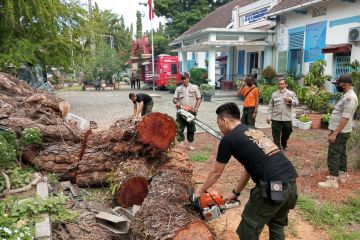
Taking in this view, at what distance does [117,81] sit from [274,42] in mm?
17294

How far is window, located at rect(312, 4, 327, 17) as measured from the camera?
42.9 feet

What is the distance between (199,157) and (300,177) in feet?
7.10

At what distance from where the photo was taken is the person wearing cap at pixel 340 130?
189 inches

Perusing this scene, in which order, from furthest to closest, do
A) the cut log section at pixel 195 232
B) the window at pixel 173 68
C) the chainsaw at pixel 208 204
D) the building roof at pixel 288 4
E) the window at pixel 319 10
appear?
the window at pixel 173 68 < the building roof at pixel 288 4 < the window at pixel 319 10 < the chainsaw at pixel 208 204 < the cut log section at pixel 195 232

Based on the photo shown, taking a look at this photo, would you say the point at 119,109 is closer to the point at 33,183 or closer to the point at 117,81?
the point at 33,183

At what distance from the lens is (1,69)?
1148 centimetres

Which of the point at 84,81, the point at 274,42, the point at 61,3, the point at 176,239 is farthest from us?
the point at 84,81

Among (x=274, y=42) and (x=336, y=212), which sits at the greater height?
(x=274, y=42)

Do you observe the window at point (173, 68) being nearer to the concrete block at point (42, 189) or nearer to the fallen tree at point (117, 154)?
the fallen tree at point (117, 154)

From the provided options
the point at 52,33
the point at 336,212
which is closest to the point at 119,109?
the point at 52,33

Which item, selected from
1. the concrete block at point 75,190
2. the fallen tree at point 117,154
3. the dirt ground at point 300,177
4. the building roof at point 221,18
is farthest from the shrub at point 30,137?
the building roof at point 221,18

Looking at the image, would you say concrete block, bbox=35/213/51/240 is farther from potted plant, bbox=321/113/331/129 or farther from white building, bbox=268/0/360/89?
white building, bbox=268/0/360/89

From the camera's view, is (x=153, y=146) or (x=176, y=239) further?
(x=153, y=146)

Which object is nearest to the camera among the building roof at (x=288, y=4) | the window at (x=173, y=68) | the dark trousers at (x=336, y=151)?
the dark trousers at (x=336, y=151)
